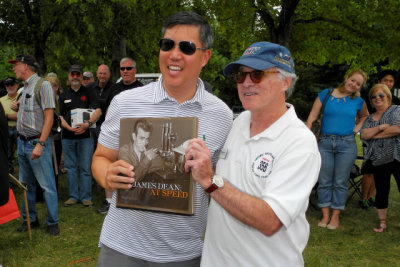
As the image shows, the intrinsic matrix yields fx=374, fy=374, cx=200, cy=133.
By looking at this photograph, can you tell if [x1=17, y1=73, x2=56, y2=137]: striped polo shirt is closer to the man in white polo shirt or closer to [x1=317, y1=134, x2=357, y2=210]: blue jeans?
the man in white polo shirt

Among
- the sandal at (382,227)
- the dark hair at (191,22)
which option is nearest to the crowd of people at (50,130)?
the dark hair at (191,22)

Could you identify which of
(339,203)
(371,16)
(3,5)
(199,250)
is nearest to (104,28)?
(3,5)

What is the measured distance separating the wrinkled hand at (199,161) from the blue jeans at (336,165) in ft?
14.4

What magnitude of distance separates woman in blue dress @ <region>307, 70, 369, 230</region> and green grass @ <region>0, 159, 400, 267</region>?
50cm

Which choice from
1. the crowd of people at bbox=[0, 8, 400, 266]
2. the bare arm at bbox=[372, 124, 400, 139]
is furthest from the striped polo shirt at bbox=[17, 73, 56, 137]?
the bare arm at bbox=[372, 124, 400, 139]

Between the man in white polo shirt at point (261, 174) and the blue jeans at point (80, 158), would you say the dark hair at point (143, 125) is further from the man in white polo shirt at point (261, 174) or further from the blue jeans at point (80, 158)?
the blue jeans at point (80, 158)

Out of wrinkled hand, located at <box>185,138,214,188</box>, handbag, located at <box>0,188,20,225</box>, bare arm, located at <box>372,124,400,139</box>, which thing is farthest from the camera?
bare arm, located at <box>372,124,400,139</box>

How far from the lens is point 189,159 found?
1613mm

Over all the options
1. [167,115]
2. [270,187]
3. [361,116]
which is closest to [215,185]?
[270,187]

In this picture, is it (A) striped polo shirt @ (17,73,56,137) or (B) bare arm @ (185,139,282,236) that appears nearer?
(B) bare arm @ (185,139,282,236)

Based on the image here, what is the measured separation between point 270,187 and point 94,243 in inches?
160

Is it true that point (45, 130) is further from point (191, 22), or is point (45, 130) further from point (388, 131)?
point (388, 131)

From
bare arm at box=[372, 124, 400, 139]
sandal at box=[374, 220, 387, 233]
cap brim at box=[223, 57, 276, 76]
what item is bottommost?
sandal at box=[374, 220, 387, 233]

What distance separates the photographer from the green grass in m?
4.59
